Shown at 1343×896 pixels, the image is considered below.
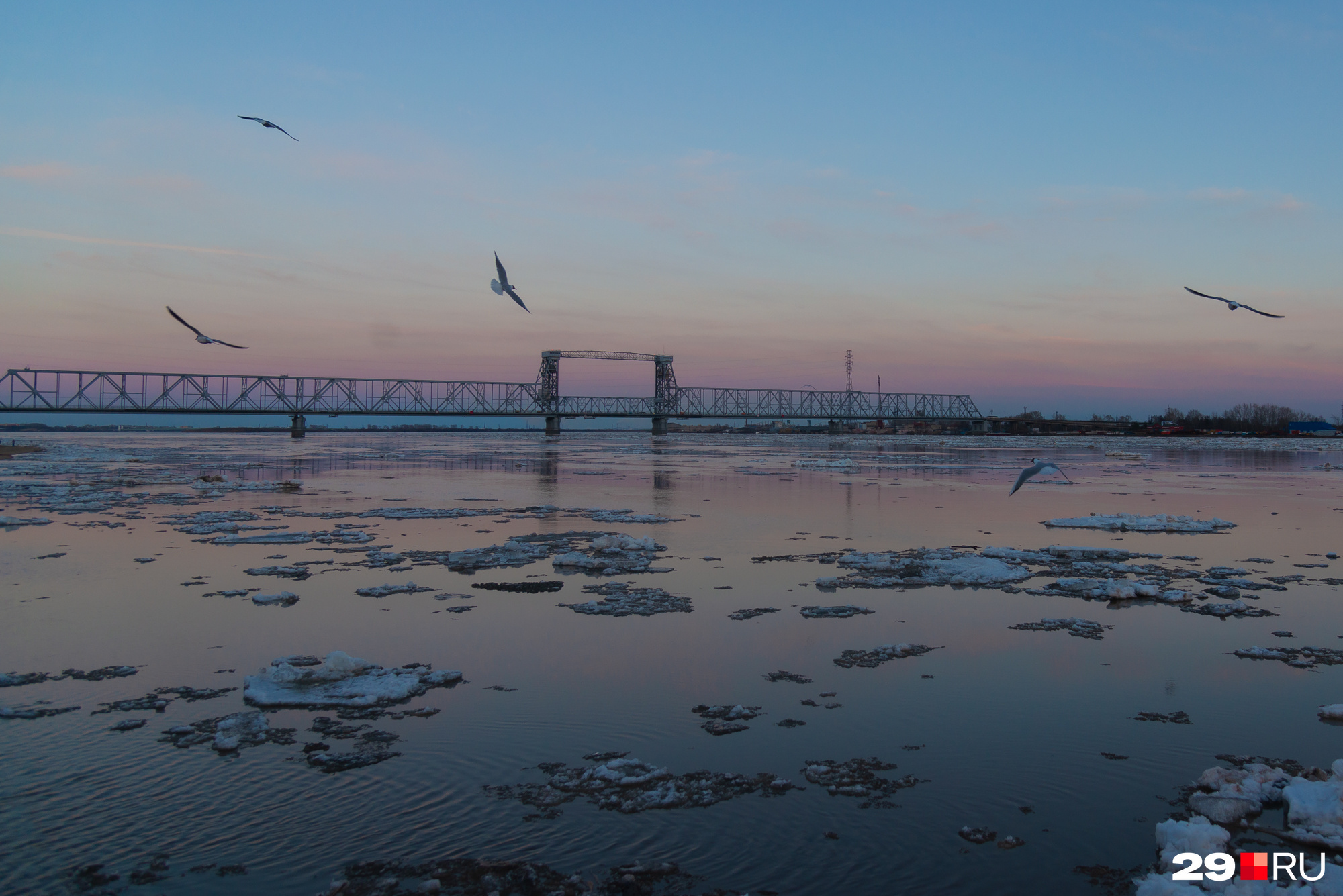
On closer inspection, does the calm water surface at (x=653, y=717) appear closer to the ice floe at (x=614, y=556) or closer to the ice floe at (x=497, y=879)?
the ice floe at (x=497, y=879)

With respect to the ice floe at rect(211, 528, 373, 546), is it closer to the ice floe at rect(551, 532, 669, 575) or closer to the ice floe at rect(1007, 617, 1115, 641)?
the ice floe at rect(551, 532, 669, 575)

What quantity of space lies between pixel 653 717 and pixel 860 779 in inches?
65.8

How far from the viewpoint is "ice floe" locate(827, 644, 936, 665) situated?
7695 mm

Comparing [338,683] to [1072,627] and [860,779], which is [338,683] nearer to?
[860,779]

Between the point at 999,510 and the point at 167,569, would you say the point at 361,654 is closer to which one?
the point at 167,569

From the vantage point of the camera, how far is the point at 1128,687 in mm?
7086

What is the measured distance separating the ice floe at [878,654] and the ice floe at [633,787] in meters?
2.51

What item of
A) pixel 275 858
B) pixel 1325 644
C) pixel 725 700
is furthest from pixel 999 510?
pixel 275 858

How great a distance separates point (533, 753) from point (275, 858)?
1.72 meters

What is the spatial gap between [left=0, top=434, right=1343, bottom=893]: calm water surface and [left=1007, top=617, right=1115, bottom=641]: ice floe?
0.22m

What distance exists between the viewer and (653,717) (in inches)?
251

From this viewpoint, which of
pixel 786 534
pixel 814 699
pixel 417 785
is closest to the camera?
pixel 417 785

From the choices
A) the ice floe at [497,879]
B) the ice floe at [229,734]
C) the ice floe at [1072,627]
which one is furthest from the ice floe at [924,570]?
the ice floe at [497,879]

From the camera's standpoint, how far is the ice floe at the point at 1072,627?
8.79 meters
